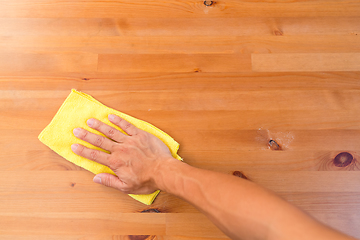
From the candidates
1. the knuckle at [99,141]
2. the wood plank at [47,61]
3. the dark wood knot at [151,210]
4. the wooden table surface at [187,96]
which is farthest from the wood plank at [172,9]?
the dark wood knot at [151,210]

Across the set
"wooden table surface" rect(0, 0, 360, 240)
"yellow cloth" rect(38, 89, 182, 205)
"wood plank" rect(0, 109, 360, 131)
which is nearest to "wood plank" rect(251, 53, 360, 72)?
"wooden table surface" rect(0, 0, 360, 240)

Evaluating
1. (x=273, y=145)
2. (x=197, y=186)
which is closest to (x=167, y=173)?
(x=197, y=186)

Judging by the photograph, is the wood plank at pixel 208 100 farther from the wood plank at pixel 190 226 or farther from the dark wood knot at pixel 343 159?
the wood plank at pixel 190 226

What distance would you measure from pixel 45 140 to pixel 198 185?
0.43 metres

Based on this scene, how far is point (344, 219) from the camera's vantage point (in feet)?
Answer: 2.05

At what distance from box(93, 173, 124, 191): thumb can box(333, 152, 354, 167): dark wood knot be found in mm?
592

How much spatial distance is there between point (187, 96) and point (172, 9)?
0.92 feet

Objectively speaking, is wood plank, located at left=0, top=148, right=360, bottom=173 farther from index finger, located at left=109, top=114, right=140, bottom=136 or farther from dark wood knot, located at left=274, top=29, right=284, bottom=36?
dark wood knot, located at left=274, top=29, right=284, bottom=36

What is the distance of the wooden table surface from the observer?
0.63 metres

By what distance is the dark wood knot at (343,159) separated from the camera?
654mm

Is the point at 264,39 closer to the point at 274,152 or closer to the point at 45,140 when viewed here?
the point at 274,152

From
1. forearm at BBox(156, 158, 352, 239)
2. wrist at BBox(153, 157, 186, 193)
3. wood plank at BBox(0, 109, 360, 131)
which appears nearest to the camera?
forearm at BBox(156, 158, 352, 239)

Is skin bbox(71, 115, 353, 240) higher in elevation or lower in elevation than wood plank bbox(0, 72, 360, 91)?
lower

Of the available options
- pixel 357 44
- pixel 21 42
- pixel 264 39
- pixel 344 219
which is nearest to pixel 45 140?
pixel 21 42
